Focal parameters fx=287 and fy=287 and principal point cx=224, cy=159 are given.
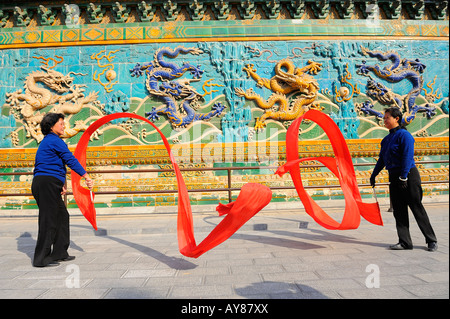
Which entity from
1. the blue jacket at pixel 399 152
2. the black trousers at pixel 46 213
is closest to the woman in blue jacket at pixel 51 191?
the black trousers at pixel 46 213

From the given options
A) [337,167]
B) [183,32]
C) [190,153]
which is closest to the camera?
[337,167]

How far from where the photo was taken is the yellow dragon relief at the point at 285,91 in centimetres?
891

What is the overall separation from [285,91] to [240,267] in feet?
23.1

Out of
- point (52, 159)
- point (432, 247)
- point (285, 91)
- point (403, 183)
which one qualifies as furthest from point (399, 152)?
point (285, 91)

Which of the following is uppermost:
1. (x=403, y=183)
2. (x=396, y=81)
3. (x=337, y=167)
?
(x=396, y=81)

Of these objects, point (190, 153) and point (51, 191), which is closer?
point (51, 191)

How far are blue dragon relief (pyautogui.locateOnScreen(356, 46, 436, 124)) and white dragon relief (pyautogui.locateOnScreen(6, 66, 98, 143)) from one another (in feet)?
28.4

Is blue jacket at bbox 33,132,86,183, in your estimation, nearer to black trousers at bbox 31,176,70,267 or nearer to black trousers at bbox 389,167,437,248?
black trousers at bbox 31,176,70,267

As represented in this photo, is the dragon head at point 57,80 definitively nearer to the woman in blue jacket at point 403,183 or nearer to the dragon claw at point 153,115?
the dragon claw at point 153,115

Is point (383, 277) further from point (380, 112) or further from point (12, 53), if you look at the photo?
point (12, 53)

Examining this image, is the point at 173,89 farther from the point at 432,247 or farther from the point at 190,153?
the point at 432,247

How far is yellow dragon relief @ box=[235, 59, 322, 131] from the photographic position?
8906 mm

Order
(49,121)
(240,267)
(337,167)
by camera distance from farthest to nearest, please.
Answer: (337,167) < (49,121) < (240,267)

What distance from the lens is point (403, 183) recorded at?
11.5 ft
